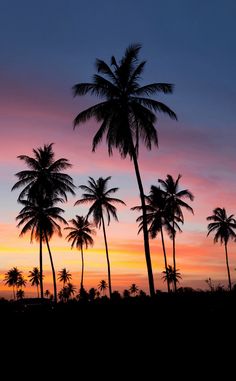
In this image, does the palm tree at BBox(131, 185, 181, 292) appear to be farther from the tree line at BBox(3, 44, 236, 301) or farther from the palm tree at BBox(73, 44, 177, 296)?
the palm tree at BBox(73, 44, 177, 296)

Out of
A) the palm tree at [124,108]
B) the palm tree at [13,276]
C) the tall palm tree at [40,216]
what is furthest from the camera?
the palm tree at [13,276]

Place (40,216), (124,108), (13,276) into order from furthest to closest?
(13,276), (40,216), (124,108)

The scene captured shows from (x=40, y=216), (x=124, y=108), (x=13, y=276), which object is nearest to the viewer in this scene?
(x=124, y=108)

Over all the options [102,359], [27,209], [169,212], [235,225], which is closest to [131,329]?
[102,359]

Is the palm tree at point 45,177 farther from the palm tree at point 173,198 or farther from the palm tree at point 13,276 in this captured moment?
the palm tree at point 13,276

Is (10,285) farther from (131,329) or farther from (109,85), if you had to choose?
(131,329)

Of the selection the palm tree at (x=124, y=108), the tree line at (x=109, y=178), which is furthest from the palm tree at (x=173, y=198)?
the palm tree at (x=124, y=108)

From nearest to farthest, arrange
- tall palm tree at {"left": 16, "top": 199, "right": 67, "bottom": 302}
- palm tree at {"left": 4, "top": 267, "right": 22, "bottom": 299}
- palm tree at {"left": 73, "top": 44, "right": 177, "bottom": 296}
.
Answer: palm tree at {"left": 73, "top": 44, "right": 177, "bottom": 296}
tall palm tree at {"left": 16, "top": 199, "right": 67, "bottom": 302}
palm tree at {"left": 4, "top": 267, "right": 22, "bottom": 299}

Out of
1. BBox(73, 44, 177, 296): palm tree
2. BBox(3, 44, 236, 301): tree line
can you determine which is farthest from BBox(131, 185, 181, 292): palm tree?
BBox(73, 44, 177, 296): palm tree

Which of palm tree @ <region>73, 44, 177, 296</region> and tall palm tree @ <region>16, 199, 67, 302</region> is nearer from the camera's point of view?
palm tree @ <region>73, 44, 177, 296</region>

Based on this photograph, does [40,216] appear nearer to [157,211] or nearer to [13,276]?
[157,211]

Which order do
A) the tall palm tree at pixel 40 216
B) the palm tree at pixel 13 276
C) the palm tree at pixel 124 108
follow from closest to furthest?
the palm tree at pixel 124 108
the tall palm tree at pixel 40 216
the palm tree at pixel 13 276

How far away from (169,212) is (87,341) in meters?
42.7

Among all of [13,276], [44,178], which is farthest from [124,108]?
[13,276]
